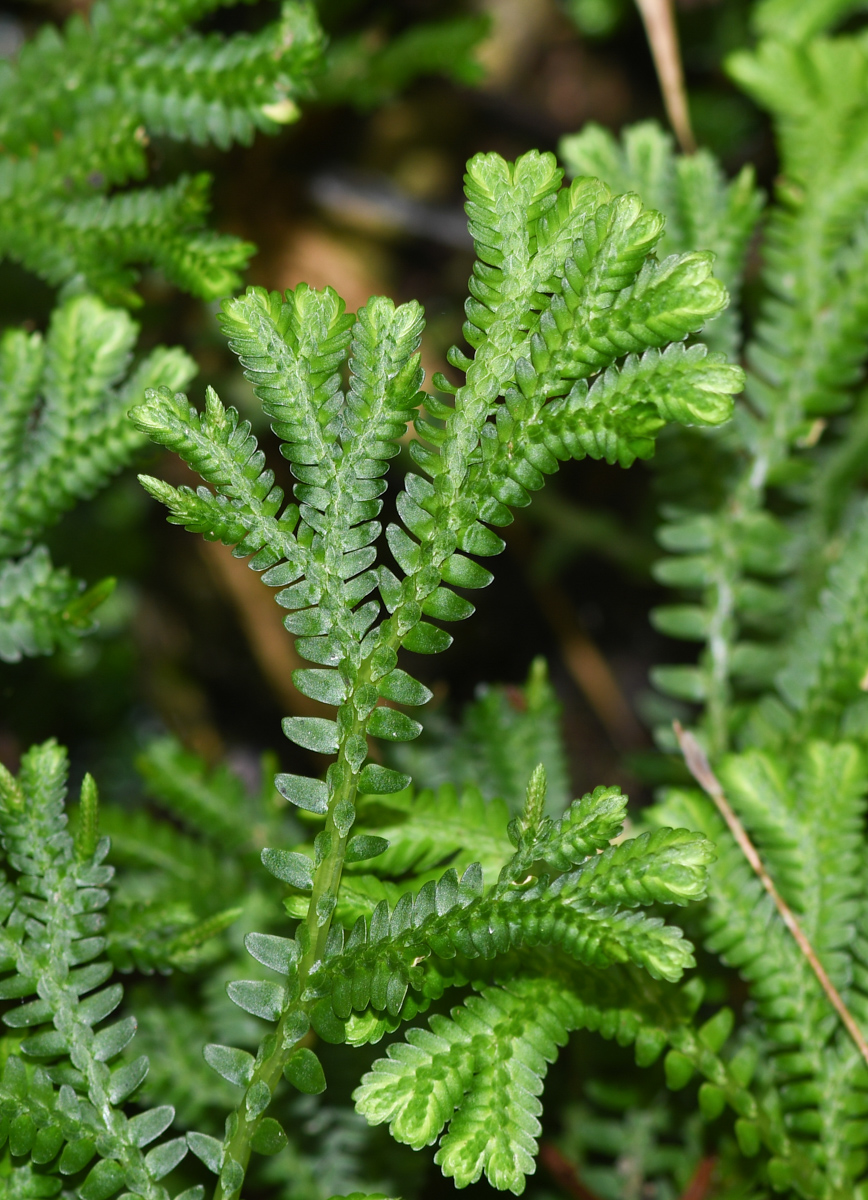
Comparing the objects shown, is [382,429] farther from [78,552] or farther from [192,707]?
[192,707]

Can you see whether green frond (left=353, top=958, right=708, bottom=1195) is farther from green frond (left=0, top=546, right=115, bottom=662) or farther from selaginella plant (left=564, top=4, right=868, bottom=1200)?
green frond (left=0, top=546, right=115, bottom=662)

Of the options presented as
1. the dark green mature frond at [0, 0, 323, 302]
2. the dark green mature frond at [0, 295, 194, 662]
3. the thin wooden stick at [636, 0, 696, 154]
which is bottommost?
the dark green mature frond at [0, 295, 194, 662]

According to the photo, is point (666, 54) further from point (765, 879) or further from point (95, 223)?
point (765, 879)

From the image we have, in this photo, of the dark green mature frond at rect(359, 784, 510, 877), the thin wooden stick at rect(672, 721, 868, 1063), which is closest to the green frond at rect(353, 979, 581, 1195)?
the dark green mature frond at rect(359, 784, 510, 877)

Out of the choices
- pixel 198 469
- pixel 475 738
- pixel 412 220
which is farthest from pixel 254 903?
pixel 412 220

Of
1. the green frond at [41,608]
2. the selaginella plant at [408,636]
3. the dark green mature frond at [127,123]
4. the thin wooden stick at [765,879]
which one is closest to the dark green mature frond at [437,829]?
the selaginella plant at [408,636]

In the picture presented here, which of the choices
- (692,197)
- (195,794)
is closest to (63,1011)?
(195,794)

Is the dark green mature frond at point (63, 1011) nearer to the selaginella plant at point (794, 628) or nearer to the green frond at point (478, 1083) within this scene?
the green frond at point (478, 1083)

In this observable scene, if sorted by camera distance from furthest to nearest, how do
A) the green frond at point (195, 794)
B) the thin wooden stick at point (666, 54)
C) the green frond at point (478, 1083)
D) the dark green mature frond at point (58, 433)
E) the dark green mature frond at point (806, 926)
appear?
the thin wooden stick at point (666, 54) → the green frond at point (195, 794) → the dark green mature frond at point (58, 433) → the dark green mature frond at point (806, 926) → the green frond at point (478, 1083)
